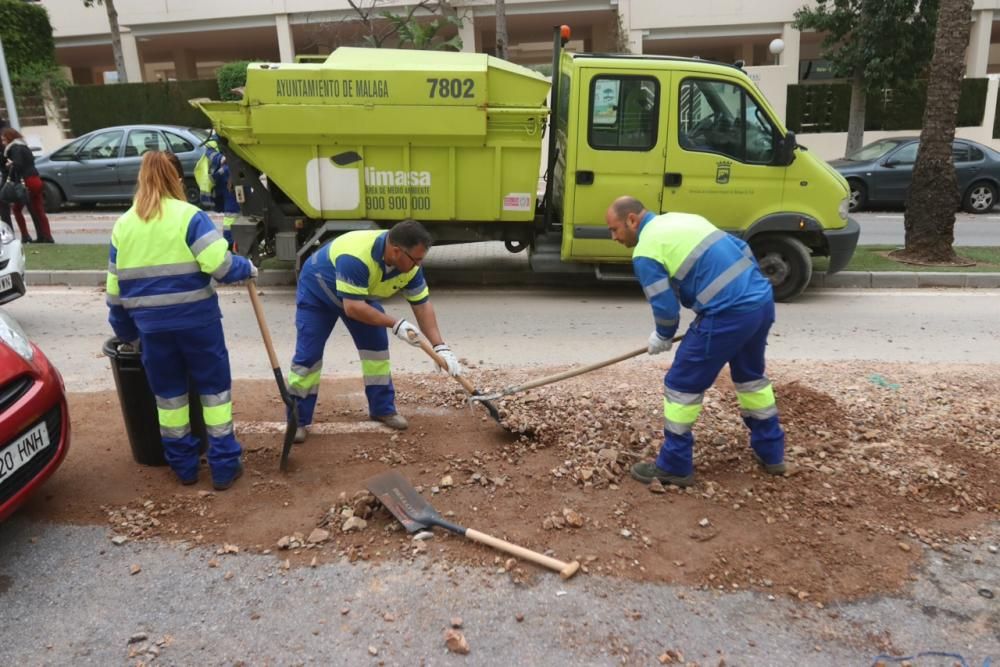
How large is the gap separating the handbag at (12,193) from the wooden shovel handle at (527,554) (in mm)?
9962

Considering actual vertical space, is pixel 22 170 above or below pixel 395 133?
below

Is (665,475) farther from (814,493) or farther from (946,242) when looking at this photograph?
(946,242)

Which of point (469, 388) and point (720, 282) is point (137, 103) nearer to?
point (469, 388)

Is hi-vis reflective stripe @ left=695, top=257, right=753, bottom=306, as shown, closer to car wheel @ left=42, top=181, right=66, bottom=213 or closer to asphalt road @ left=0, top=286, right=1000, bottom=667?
asphalt road @ left=0, top=286, right=1000, bottom=667

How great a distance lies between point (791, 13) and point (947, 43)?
13059 millimetres

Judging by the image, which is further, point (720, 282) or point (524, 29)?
point (524, 29)

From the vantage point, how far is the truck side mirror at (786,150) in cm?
769

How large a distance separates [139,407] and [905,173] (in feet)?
47.8

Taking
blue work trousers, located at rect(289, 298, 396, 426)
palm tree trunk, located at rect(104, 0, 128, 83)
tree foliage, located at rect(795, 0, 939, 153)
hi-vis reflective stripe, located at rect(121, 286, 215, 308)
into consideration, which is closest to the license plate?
hi-vis reflective stripe, located at rect(121, 286, 215, 308)

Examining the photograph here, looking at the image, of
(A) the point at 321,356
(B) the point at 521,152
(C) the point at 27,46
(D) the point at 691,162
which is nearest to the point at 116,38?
(C) the point at 27,46

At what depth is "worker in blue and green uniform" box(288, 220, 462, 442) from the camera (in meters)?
4.20

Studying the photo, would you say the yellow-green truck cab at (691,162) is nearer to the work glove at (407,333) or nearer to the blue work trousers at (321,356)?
the blue work trousers at (321,356)

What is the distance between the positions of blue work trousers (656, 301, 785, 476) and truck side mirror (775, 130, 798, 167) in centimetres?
434

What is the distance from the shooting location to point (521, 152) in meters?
7.83
